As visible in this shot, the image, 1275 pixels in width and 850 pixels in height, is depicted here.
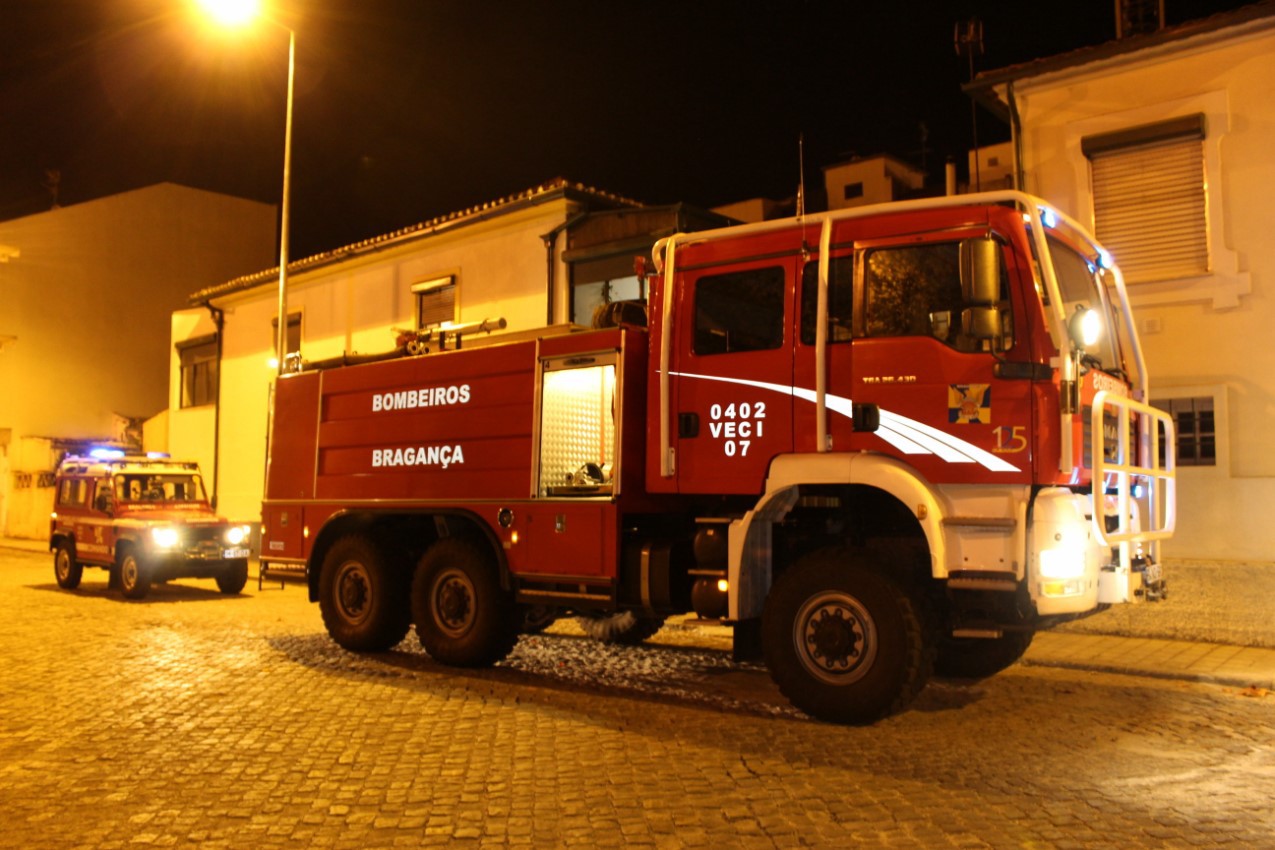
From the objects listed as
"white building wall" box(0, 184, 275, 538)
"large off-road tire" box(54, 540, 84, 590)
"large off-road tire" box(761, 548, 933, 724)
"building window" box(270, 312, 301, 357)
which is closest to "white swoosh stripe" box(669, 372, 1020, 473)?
"large off-road tire" box(761, 548, 933, 724)

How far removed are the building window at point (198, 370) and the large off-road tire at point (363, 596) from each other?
16966 mm

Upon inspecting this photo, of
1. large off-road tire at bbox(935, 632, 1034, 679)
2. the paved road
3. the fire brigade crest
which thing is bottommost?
the paved road

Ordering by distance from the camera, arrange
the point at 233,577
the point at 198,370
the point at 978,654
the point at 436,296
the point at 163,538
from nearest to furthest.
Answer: the point at 978,654 → the point at 163,538 → the point at 233,577 → the point at 436,296 → the point at 198,370

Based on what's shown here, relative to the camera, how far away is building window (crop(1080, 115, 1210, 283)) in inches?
454

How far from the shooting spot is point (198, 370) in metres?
26.5

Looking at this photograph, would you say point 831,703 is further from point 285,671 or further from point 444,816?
point 285,671

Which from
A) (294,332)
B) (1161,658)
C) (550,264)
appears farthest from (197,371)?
(1161,658)

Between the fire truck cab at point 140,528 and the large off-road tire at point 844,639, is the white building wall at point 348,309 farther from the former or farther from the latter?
the large off-road tire at point 844,639

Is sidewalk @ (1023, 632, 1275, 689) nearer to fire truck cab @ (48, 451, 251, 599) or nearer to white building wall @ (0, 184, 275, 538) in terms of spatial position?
fire truck cab @ (48, 451, 251, 599)

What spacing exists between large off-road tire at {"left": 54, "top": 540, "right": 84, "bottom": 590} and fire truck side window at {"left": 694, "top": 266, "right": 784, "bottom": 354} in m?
12.9

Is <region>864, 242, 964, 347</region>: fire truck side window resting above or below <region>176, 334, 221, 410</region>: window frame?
below

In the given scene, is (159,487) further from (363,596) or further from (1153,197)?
(1153,197)

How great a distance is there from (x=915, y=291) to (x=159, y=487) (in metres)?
13.6

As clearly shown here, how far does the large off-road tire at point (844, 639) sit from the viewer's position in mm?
6438
